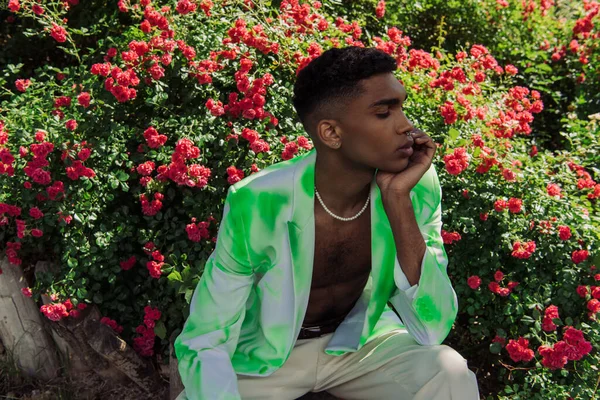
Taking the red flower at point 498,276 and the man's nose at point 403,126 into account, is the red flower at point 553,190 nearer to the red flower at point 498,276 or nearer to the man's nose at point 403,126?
the red flower at point 498,276

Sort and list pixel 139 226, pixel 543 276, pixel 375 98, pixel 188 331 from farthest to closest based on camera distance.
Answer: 1. pixel 139 226
2. pixel 543 276
3. pixel 188 331
4. pixel 375 98

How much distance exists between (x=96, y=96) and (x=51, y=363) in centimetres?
151

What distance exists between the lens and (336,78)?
2.67m

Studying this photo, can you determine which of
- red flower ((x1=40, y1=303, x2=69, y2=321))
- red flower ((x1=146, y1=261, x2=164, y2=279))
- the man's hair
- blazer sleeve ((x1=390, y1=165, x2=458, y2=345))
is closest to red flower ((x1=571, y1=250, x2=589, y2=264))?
blazer sleeve ((x1=390, y1=165, x2=458, y2=345))

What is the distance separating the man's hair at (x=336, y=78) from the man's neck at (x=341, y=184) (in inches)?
5.6

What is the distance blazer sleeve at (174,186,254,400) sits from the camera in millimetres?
2771

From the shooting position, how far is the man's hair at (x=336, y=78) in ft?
8.73

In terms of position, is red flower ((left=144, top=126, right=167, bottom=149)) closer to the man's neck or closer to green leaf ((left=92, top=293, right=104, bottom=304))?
green leaf ((left=92, top=293, right=104, bottom=304))

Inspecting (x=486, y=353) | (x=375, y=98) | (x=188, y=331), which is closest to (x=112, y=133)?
(x=188, y=331)

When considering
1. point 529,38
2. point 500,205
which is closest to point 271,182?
point 500,205

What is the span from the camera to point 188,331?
113 inches

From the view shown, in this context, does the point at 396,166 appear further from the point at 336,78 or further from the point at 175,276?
the point at 175,276

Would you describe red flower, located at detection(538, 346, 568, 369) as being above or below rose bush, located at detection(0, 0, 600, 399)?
below

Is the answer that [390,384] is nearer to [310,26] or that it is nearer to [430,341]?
[430,341]
